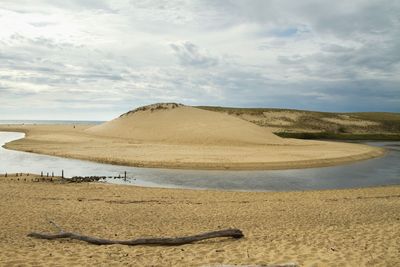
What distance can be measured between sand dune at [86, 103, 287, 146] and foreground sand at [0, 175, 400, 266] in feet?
94.1

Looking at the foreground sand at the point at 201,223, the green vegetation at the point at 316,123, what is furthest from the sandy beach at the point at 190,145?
the green vegetation at the point at 316,123

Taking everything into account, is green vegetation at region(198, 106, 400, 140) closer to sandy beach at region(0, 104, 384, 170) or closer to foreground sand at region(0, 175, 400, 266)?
sandy beach at region(0, 104, 384, 170)

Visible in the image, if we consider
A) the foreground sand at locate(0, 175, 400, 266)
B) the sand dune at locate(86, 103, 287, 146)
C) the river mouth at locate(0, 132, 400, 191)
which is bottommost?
the river mouth at locate(0, 132, 400, 191)

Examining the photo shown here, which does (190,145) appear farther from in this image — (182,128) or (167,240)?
(167,240)

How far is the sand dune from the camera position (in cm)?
5062

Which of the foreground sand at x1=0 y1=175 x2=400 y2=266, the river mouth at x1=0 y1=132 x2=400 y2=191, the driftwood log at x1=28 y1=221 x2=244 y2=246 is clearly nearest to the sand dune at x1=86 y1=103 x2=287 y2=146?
the river mouth at x1=0 y1=132 x2=400 y2=191

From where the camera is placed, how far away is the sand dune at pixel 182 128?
166ft

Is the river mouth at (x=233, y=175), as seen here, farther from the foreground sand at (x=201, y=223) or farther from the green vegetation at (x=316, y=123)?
the green vegetation at (x=316, y=123)

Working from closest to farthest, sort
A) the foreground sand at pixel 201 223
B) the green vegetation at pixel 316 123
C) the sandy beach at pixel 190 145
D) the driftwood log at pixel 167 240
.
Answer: the foreground sand at pixel 201 223
the driftwood log at pixel 167 240
the sandy beach at pixel 190 145
the green vegetation at pixel 316 123

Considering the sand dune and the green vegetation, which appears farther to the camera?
the green vegetation

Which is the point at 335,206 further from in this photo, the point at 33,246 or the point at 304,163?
the point at 304,163

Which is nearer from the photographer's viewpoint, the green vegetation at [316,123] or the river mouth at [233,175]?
the river mouth at [233,175]

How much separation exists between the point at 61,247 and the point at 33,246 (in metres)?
0.72

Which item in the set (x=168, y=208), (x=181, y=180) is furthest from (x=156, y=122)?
(x=168, y=208)
